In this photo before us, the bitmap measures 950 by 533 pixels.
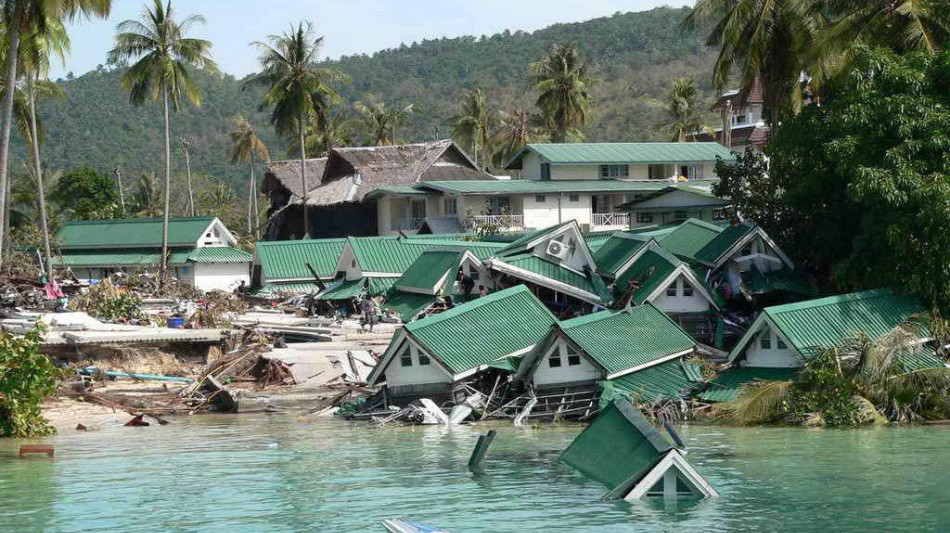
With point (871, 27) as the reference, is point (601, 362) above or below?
below

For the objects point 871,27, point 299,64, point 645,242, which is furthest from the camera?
point 299,64

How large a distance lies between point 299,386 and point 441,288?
34.9 ft

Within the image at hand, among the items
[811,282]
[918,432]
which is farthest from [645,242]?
[918,432]

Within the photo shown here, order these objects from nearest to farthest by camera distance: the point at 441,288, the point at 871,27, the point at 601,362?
the point at 601,362 < the point at 871,27 < the point at 441,288

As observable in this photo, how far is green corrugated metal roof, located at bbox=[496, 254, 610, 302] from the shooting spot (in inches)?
1693

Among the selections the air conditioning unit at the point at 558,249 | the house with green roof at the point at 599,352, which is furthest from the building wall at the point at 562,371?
the air conditioning unit at the point at 558,249

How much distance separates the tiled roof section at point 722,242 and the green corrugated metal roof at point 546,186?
80.1ft

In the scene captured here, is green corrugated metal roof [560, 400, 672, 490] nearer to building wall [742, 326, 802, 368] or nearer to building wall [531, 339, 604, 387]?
building wall [531, 339, 604, 387]

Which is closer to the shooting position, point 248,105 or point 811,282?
point 811,282

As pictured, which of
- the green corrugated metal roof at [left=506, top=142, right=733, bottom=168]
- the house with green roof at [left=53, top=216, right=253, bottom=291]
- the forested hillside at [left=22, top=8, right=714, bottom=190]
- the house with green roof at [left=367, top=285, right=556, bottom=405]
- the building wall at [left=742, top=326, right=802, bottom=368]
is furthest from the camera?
the forested hillside at [left=22, top=8, right=714, bottom=190]

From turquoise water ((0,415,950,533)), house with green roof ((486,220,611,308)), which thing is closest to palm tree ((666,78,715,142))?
house with green roof ((486,220,611,308))

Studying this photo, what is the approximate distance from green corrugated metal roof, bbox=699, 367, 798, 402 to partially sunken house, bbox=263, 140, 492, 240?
40.0m

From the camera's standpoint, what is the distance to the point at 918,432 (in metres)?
28.6

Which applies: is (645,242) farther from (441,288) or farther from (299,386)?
(299,386)
